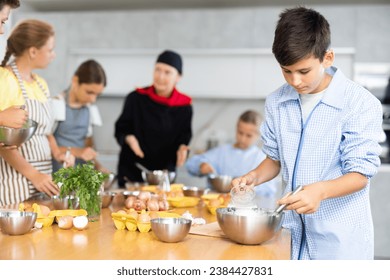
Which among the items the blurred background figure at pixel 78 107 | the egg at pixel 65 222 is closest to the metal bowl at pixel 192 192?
the blurred background figure at pixel 78 107

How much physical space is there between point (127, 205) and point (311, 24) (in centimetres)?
84

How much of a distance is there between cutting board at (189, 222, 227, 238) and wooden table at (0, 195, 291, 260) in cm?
2

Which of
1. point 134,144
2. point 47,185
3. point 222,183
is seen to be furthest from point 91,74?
point 47,185

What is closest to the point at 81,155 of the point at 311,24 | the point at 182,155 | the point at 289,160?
the point at 182,155

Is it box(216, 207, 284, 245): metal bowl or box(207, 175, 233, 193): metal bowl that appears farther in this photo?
box(207, 175, 233, 193): metal bowl

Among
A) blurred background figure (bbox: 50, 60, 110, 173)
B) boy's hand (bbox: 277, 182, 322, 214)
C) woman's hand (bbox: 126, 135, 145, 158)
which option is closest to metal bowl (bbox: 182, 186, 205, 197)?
woman's hand (bbox: 126, 135, 145, 158)

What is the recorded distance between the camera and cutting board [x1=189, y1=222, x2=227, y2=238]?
4.80ft

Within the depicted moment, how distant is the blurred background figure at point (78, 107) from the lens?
2873mm

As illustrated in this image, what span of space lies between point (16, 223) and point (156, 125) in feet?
5.79

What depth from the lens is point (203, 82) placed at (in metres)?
4.39

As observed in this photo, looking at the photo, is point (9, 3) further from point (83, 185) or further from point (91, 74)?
point (91, 74)

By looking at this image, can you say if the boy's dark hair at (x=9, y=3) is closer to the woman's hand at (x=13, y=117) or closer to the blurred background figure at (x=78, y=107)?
the woman's hand at (x=13, y=117)

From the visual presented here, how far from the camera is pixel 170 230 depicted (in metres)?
1.33

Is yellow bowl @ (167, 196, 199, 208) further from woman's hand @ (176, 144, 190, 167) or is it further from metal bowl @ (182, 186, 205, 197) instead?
woman's hand @ (176, 144, 190, 167)
